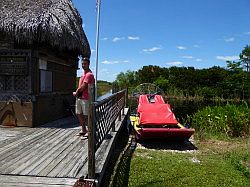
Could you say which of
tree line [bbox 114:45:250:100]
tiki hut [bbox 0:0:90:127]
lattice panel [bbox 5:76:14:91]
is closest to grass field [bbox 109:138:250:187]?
tiki hut [bbox 0:0:90:127]

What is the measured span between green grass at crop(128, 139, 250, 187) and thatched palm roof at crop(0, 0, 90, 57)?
12.6 feet

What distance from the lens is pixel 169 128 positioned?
33.9ft

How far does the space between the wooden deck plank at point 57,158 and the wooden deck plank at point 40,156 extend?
0.10 metres

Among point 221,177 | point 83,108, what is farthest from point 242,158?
point 83,108

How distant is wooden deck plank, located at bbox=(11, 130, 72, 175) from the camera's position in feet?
16.1

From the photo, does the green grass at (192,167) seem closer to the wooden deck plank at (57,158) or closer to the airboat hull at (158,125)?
the airboat hull at (158,125)

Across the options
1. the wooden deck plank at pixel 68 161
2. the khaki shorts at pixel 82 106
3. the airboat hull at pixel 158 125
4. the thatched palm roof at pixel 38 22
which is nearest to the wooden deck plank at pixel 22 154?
the wooden deck plank at pixel 68 161

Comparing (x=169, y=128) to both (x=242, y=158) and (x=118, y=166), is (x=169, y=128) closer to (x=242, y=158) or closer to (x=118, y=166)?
(x=242, y=158)

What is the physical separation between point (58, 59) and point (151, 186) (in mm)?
6190

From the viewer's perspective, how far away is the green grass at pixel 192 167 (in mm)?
6441

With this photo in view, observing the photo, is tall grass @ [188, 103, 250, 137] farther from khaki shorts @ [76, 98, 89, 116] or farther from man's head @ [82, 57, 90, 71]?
man's head @ [82, 57, 90, 71]

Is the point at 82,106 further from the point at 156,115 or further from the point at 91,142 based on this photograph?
the point at 156,115

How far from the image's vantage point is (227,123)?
12.5m

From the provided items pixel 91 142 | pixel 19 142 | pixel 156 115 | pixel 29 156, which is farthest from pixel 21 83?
pixel 91 142
